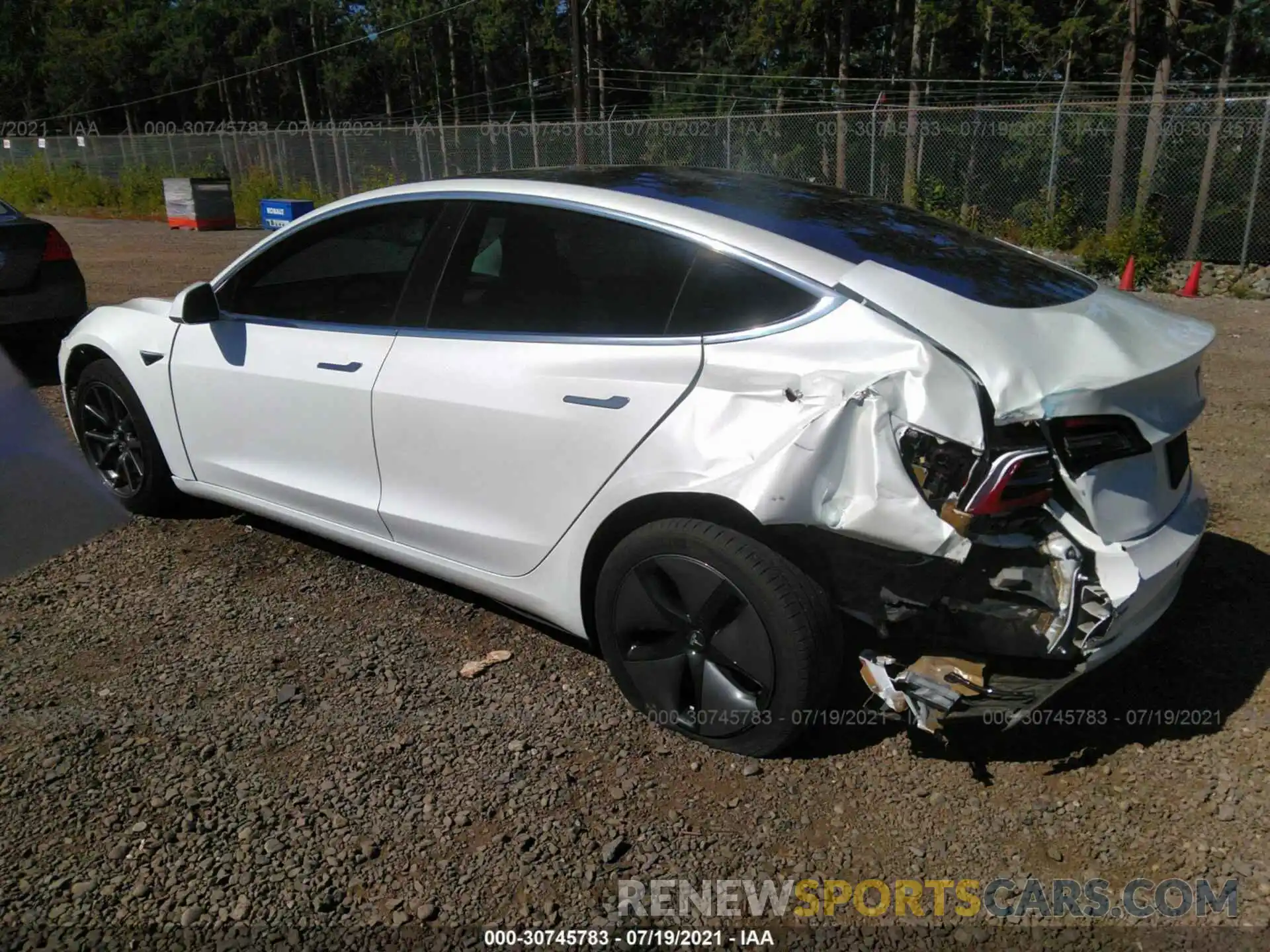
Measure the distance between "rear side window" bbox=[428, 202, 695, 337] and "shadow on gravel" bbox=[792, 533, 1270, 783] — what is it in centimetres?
139

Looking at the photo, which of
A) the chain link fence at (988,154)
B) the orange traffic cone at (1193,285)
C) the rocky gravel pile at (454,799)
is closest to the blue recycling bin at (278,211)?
the chain link fence at (988,154)

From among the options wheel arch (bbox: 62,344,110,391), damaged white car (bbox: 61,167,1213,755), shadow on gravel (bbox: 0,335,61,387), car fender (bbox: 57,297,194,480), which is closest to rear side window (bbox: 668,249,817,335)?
damaged white car (bbox: 61,167,1213,755)

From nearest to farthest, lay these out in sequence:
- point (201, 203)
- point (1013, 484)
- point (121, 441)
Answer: point (1013, 484)
point (121, 441)
point (201, 203)

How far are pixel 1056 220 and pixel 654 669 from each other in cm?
1452

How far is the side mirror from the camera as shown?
3.98 meters

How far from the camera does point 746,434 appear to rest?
2648 millimetres

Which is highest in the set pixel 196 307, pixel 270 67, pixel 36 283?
pixel 270 67

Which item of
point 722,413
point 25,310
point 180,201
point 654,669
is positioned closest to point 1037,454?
point 722,413

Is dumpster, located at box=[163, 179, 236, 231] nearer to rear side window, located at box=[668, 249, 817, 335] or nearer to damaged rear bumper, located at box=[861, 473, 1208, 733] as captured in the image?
rear side window, located at box=[668, 249, 817, 335]

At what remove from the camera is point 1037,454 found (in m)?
2.46

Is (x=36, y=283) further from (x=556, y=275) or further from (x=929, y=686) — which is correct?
(x=929, y=686)

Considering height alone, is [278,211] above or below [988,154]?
below

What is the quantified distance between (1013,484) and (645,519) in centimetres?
101

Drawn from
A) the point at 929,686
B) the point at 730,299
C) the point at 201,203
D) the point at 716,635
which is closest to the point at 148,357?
the point at 730,299
